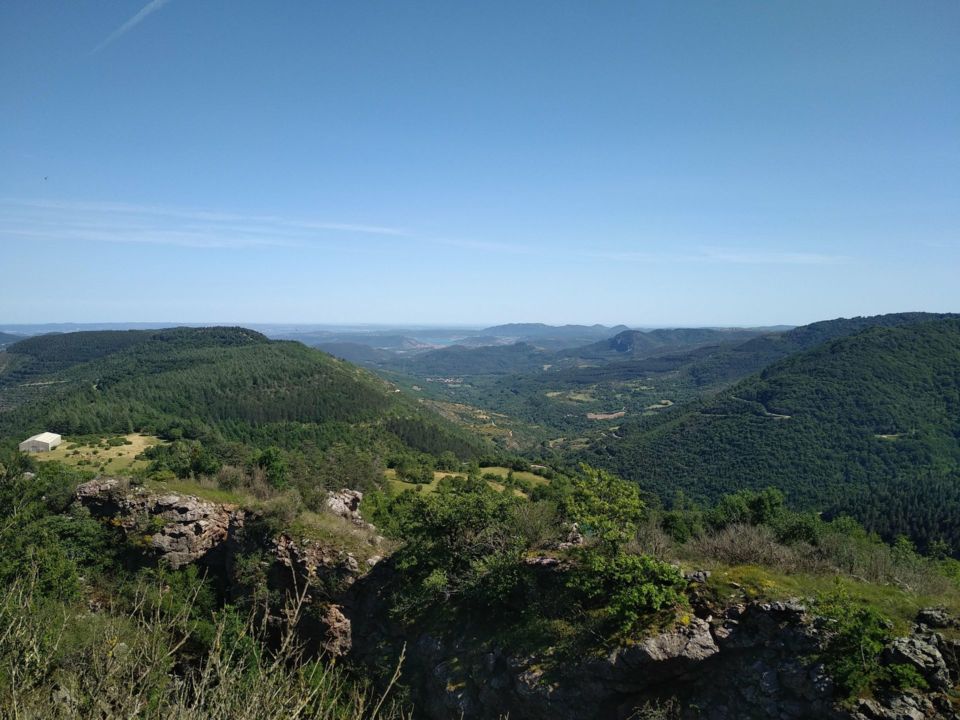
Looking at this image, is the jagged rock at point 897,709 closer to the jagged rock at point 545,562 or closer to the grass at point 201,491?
the jagged rock at point 545,562

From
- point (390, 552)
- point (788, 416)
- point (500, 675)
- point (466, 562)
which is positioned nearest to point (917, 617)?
point (500, 675)

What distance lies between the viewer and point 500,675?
2155 cm

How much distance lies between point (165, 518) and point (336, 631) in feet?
50.0

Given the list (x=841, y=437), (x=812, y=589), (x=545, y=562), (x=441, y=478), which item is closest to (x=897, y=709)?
(x=812, y=589)

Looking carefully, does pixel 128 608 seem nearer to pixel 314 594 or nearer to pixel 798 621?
pixel 314 594

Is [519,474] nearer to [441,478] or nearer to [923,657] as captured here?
[441,478]

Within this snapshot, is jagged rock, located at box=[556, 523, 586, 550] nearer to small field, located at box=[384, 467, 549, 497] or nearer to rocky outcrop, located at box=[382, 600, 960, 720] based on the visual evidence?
rocky outcrop, located at box=[382, 600, 960, 720]

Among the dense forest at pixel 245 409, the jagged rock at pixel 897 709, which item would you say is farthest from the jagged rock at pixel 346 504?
the dense forest at pixel 245 409

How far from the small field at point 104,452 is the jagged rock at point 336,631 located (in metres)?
43.3

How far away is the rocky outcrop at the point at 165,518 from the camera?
33531mm

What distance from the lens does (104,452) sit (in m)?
72.6

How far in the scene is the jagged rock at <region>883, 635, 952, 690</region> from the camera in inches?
577

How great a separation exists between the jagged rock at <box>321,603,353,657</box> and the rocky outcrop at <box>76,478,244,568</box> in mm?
9703

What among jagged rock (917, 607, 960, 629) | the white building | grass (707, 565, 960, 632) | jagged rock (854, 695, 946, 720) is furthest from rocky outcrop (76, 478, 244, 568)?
the white building
